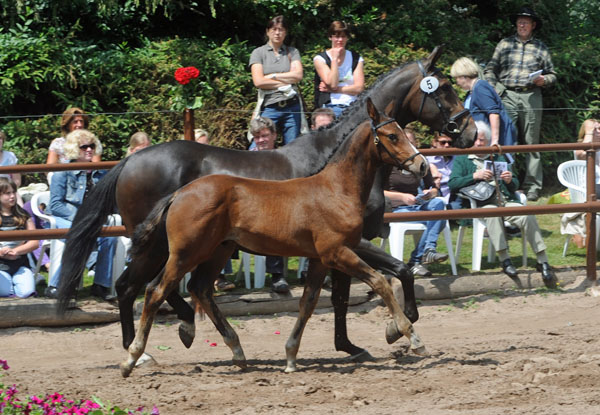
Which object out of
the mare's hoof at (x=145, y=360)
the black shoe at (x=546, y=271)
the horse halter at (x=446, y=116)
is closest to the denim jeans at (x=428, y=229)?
the black shoe at (x=546, y=271)

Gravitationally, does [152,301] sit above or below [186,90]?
below

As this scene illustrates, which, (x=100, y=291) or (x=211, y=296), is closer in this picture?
(x=211, y=296)

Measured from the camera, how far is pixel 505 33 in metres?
13.8

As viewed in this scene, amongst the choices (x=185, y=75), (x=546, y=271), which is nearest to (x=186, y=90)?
(x=185, y=75)

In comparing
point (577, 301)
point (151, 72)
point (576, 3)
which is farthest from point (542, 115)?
point (151, 72)

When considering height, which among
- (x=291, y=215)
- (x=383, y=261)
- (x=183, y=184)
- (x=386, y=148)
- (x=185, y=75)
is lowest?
(x=383, y=261)

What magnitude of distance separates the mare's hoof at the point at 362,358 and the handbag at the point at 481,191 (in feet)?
9.26

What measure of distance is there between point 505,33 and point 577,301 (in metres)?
5.90

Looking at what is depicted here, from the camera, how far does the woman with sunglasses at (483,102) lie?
1015 centimetres

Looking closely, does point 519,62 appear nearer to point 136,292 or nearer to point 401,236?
point 401,236

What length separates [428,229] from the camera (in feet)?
30.4

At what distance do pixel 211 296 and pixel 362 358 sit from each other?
1203 millimetres

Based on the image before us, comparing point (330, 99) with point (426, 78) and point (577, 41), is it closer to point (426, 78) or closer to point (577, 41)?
point (426, 78)

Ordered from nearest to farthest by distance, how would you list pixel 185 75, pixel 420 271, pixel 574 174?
pixel 185 75 → pixel 420 271 → pixel 574 174
